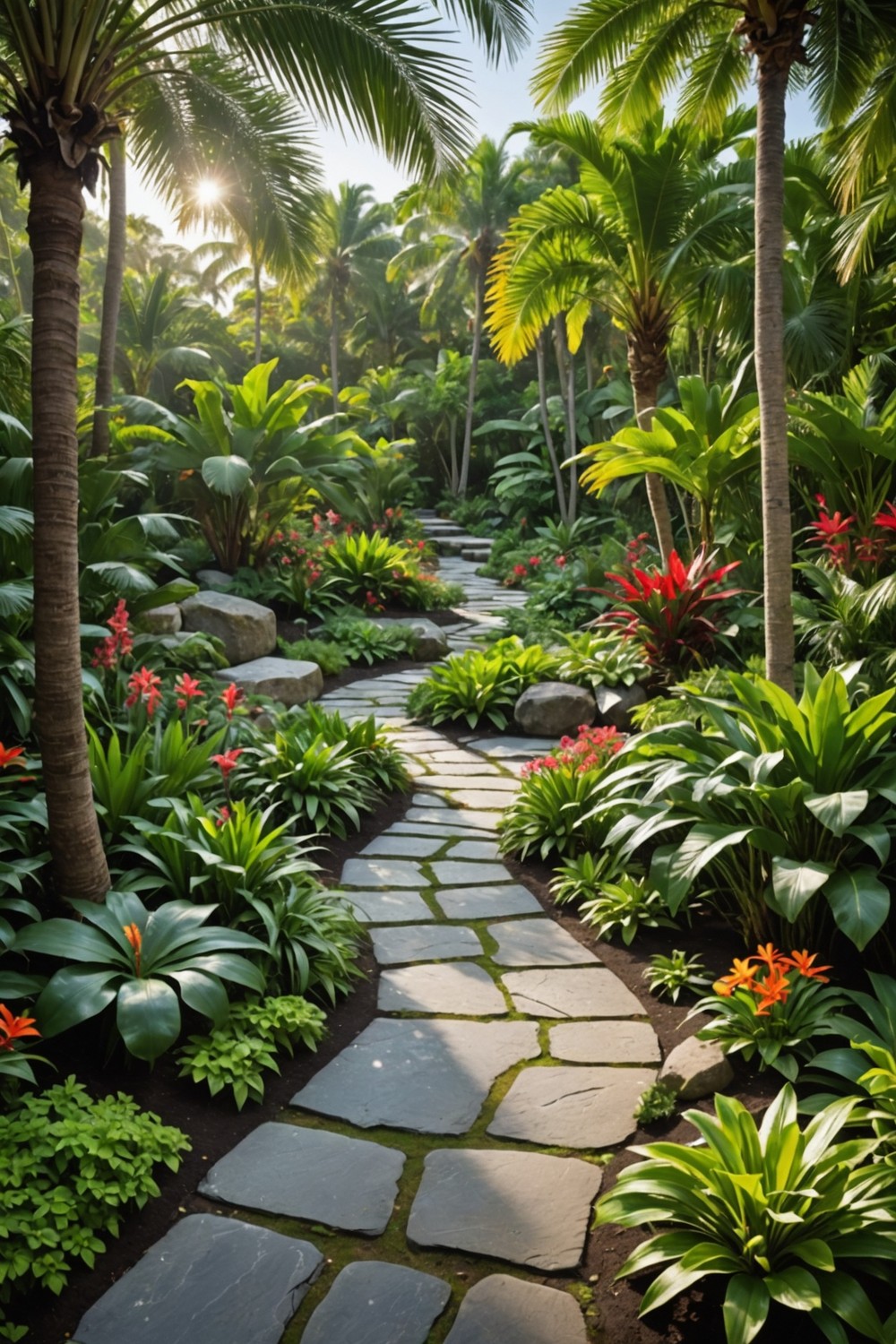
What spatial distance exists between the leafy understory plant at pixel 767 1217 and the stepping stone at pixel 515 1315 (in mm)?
145

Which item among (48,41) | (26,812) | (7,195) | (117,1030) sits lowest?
(117,1030)

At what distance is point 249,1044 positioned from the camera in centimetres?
274

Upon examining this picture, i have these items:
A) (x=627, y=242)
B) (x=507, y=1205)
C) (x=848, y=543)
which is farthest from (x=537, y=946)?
(x=627, y=242)

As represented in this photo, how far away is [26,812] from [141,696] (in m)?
1.24

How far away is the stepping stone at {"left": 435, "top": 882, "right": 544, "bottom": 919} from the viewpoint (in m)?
3.96

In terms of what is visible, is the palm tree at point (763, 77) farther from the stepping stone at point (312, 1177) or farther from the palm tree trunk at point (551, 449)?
the palm tree trunk at point (551, 449)

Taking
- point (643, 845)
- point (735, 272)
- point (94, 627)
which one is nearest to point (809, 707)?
point (643, 845)

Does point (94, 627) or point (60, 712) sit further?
point (94, 627)

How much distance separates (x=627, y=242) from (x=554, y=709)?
15.1 feet

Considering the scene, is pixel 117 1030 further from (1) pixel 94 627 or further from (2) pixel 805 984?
(1) pixel 94 627

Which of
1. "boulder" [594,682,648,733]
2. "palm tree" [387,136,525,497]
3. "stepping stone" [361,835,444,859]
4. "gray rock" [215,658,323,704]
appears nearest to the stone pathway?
"stepping stone" [361,835,444,859]

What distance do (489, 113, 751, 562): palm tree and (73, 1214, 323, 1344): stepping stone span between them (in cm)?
662

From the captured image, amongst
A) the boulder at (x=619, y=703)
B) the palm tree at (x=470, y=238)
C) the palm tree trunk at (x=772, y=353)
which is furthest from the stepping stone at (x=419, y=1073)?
the palm tree at (x=470, y=238)

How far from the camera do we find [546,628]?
8.85 meters
